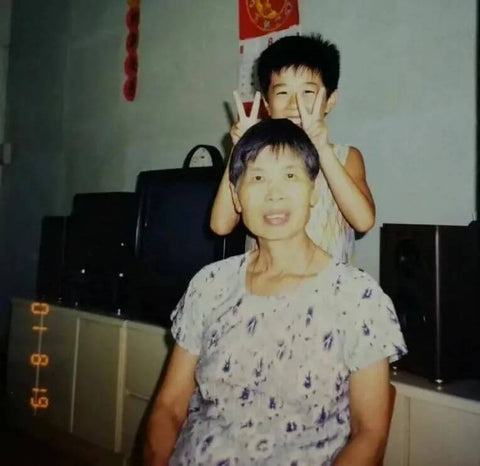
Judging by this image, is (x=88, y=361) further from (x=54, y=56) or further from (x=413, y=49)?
(x=54, y=56)

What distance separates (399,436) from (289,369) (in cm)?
53

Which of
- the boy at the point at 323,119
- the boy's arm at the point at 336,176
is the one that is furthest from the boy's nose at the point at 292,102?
the boy's arm at the point at 336,176

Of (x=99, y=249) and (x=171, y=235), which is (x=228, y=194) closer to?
(x=171, y=235)

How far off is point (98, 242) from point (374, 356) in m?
1.59

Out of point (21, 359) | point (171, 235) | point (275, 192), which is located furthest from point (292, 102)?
point (21, 359)

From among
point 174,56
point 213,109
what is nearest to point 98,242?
point 213,109

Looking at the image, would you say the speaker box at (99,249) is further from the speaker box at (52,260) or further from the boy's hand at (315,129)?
the boy's hand at (315,129)

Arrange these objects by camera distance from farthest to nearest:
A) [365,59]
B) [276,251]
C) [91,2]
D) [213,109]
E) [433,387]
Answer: [91,2] → [213,109] → [365,59] → [433,387] → [276,251]

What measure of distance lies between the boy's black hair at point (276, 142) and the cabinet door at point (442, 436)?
0.67 m

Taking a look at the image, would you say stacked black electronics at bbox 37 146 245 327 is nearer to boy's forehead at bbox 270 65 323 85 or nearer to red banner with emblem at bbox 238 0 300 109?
red banner with emblem at bbox 238 0 300 109

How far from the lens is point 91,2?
10.1 feet

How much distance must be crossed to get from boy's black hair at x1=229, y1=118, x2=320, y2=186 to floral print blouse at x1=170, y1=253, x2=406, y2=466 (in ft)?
0.78

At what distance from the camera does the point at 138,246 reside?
1.92 metres

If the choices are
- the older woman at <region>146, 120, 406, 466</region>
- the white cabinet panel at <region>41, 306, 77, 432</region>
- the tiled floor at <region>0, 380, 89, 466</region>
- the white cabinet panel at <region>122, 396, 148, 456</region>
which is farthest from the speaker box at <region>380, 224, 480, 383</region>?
the tiled floor at <region>0, 380, 89, 466</region>
